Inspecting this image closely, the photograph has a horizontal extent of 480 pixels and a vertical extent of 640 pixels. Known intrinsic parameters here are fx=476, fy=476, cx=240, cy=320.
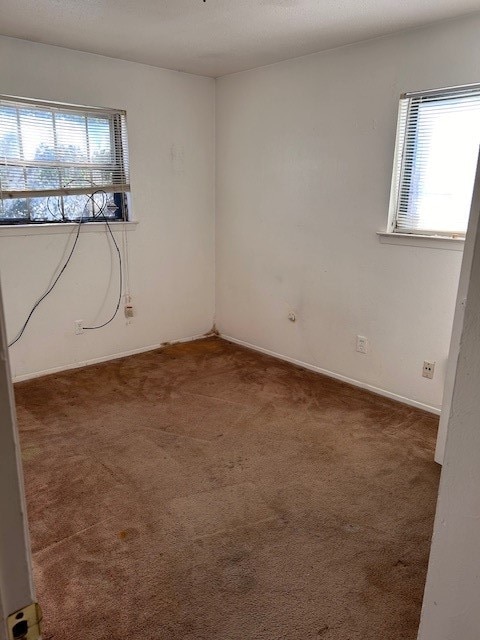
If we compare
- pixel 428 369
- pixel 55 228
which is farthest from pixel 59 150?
pixel 428 369

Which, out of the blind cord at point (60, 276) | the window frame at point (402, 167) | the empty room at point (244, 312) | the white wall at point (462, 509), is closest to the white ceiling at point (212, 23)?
the empty room at point (244, 312)

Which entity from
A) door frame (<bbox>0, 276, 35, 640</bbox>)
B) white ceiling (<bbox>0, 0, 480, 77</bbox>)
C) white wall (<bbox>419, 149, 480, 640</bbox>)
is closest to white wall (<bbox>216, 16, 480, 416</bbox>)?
white ceiling (<bbox>0, 0, 480, 77</bbox>)

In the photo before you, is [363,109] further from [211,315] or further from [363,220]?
[211,315]

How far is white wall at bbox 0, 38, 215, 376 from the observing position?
3.40 meters

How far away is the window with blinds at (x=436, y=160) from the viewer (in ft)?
9.05

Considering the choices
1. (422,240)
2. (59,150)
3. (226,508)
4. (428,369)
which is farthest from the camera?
(59,150)

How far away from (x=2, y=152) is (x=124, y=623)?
9.71ft

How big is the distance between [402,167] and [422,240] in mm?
502

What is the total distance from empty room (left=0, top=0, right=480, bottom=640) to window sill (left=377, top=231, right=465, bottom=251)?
2cm

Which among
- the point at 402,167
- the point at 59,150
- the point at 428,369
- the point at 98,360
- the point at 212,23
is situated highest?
the point at 212,23

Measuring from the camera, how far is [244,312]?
4457 mm

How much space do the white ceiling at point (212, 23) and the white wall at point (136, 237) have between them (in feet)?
0.78

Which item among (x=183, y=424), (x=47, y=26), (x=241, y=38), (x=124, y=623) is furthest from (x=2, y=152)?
(x=124, y=623)

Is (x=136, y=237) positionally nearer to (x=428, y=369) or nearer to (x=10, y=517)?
(x=428, y=369)
